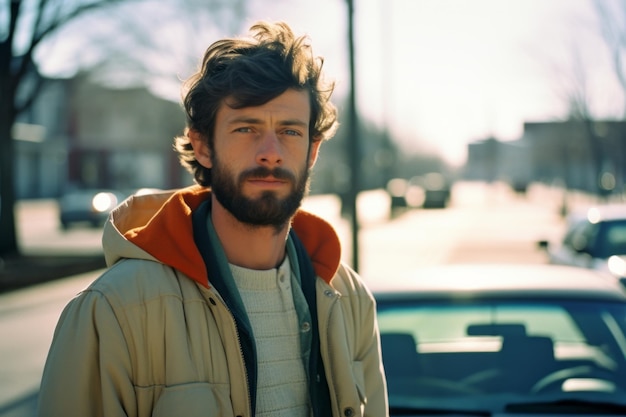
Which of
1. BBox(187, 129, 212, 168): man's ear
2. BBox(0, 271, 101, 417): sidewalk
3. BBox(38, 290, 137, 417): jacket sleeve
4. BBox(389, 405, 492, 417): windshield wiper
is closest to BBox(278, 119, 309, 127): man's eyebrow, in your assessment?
BBox(187, 129, 212, 168): man's ear

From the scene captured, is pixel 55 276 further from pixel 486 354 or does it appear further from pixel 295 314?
pixel 295 314

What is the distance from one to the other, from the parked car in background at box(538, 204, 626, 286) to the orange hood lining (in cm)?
634

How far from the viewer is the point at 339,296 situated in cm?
259

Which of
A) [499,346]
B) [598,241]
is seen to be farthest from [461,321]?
A: [598,241]

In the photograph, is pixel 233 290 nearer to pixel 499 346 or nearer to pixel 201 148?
pixel 201 148

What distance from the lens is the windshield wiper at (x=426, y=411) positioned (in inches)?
144

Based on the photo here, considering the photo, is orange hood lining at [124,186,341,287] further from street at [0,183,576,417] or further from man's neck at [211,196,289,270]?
street at [0,183,576,417]

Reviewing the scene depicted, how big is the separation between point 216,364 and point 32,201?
2502 inches

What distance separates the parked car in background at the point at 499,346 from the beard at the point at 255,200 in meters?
1.53

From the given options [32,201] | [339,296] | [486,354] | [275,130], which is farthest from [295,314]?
[32,201]

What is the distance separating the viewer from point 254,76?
239 cm

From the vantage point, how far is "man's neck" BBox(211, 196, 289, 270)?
246 centimetres

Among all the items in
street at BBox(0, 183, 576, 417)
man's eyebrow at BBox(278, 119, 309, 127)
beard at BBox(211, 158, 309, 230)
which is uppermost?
man's eyebrow at BBox(278, 119, 309, 127)

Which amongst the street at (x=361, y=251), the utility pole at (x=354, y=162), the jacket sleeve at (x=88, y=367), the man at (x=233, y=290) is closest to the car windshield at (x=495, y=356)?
the street at (x=361, y=251)
